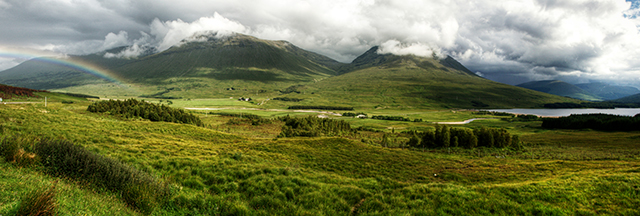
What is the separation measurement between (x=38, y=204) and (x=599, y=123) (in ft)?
501

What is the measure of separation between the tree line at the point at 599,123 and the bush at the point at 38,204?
477 ft

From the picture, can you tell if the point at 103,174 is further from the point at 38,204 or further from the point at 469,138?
the point at 469,138

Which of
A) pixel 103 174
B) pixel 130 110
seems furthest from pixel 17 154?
pixel 130 110

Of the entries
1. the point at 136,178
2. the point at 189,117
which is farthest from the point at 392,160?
the point at 189,117

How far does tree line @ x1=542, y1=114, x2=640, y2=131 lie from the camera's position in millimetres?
90938

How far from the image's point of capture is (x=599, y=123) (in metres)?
100

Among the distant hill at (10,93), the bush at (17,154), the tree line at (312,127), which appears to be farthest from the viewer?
the tree line at (312,127)

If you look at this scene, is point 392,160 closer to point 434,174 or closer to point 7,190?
point 434,174

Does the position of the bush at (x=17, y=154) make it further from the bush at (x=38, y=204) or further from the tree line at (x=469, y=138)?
the tree line at (x=469, y=138)

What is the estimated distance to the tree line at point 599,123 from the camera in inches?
3580

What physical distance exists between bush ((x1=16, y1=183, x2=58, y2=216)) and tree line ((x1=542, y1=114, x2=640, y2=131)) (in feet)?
477

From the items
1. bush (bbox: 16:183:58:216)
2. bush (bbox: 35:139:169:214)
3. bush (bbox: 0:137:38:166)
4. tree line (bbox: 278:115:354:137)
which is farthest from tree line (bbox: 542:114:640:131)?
bush (bbox: 0:137:38:166)

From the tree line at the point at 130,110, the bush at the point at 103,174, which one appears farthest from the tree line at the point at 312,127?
the bush at the point at 103,174

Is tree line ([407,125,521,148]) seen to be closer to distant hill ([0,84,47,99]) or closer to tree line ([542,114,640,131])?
tree line ([542,114,640,131])
